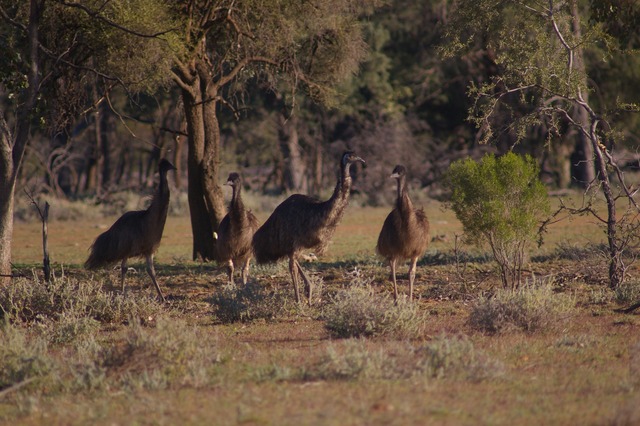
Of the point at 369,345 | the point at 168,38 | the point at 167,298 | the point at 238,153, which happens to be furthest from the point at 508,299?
the point at 238,153

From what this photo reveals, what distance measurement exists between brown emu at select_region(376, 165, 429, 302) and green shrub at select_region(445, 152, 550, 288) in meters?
0.71

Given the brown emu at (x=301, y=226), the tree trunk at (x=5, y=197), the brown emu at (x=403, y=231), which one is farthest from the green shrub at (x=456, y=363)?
the tree trunk at (x=5, y=197)

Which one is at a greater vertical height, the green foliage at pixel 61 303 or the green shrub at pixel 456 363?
the green foliage at pixel 61 303

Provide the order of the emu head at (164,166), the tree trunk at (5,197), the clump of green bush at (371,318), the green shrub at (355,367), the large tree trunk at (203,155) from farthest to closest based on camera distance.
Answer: the large tree trunk at (203,155) < the emu head at (164,166) < the tree trunk at (5,197) < the clump of green bush at (371,318) < the green shrub at (355,367)

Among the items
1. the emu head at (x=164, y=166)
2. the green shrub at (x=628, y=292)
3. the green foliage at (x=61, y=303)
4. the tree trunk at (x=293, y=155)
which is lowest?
the green foliage at (x=61, y=303)

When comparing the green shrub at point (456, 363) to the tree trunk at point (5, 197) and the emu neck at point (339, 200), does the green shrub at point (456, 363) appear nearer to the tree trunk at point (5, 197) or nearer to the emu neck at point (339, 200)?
the emu neck at point (339, 200)

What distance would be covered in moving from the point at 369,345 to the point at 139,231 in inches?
213

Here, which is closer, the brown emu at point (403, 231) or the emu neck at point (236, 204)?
the brown emu at point (403, 231)

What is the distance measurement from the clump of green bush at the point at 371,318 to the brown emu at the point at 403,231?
2.21 meters

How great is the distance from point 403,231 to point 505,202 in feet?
4.69

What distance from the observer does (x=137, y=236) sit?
1295 cm

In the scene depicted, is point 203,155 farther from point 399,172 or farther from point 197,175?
point 399,172

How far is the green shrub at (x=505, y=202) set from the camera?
11711 millimetres

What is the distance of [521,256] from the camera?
11898mm
